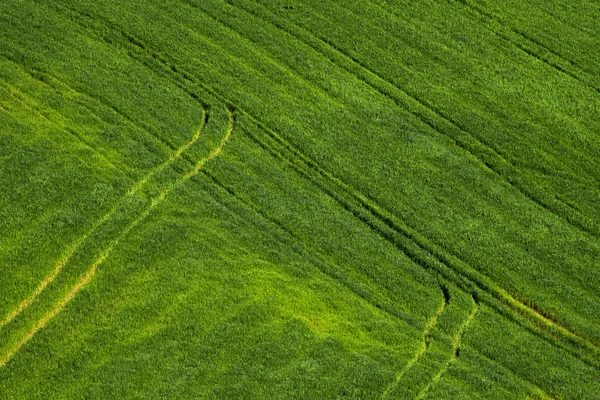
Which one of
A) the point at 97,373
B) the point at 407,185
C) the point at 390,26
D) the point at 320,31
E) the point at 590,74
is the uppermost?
the point at 590,74

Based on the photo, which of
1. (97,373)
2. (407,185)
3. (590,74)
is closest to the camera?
(97,373)

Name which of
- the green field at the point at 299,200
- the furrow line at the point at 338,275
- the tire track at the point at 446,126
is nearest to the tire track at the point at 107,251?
the green field at the point at 299,200

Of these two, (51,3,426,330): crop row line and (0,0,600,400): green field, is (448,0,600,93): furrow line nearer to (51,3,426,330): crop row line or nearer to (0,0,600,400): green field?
(0,0,600,400): green field

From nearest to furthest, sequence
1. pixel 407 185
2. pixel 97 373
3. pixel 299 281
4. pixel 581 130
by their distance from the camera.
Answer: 1. pixel 97 373
2. pixel 299 281
3. pixel 407 185
4. pixel 581 130

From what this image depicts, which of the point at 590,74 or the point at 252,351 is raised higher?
the point at 590,74

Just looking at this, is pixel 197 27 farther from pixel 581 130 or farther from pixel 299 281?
pixel 581 130

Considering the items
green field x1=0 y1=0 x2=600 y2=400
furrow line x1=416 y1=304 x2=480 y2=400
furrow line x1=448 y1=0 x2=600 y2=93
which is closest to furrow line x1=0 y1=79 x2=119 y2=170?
green field x1=0 y1=0 x2=600 y2=400

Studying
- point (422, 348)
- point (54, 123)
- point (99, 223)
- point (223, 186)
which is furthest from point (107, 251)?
point (422, 348)

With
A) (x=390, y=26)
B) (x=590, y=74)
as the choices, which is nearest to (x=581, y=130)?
(x=590, y=74)
